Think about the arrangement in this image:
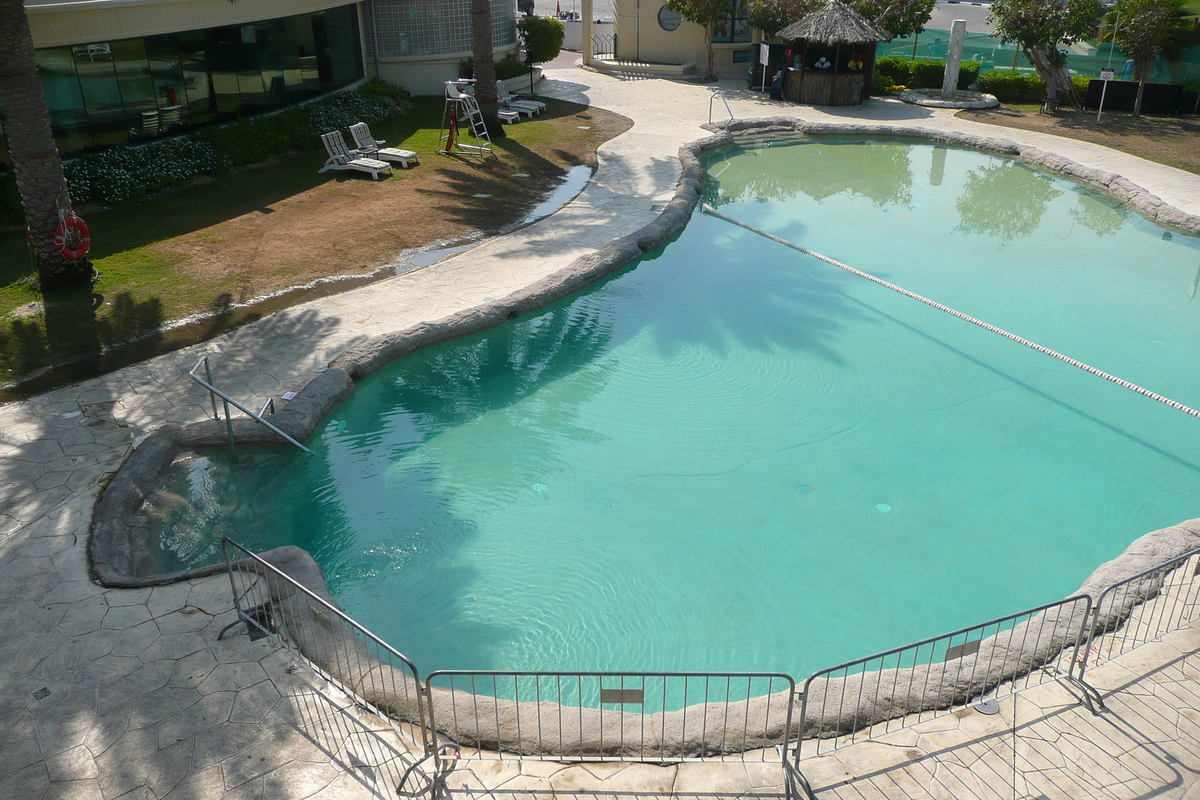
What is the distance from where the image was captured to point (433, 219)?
17.1 m

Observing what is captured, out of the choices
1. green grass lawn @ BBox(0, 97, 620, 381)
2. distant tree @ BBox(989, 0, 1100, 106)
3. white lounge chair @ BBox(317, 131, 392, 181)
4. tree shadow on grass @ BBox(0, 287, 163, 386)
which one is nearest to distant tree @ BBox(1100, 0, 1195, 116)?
distant tree @ BBox(989, 0, 1100, 106)

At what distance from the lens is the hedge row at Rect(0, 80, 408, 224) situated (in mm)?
16703

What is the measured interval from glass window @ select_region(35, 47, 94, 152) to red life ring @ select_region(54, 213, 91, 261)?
15.5ft

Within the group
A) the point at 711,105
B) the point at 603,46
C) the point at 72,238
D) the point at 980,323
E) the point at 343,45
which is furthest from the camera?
the point at 603,46

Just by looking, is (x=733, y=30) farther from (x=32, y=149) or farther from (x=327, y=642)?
(x=327, y=642)

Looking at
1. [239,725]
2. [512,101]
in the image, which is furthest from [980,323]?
[512,101]

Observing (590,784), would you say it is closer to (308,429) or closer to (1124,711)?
(1124,711)

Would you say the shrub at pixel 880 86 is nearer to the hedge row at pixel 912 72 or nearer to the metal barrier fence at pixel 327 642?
the hedge row at pixel 912 72

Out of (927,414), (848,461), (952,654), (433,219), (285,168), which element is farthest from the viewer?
(285,168)

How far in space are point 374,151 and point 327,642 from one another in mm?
15580

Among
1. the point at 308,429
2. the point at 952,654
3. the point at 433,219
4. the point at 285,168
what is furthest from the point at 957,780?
the point at 285,168

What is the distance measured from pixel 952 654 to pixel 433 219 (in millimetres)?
13281

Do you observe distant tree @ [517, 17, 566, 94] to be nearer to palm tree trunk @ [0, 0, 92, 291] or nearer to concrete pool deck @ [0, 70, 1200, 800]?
palm tree trunk @ [0, 0, 92, 291]

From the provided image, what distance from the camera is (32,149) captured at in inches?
494
